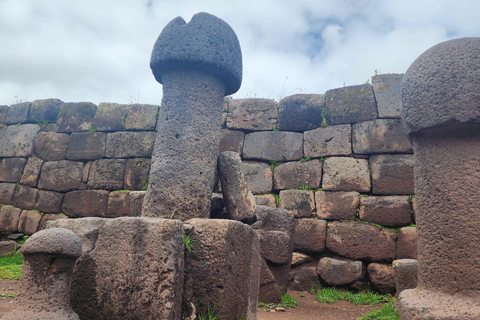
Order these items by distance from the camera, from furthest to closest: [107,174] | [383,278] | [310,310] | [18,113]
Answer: [18,113] → [107,174] → [383,278] → [310,310]

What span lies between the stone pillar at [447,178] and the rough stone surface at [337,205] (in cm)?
366

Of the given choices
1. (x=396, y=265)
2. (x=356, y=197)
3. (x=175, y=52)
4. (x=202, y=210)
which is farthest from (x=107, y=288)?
(x=356, y=197)

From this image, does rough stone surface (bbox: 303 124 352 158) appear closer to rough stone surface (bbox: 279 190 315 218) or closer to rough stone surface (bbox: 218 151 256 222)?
rough stone surface (bbox: 279 190 315 218)

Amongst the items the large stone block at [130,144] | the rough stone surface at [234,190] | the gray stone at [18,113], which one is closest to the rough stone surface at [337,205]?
the rough stone surface at [234,190]

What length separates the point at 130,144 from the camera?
7.25 metres

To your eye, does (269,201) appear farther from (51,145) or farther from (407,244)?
(51,145)

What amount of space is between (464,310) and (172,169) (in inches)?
87.5

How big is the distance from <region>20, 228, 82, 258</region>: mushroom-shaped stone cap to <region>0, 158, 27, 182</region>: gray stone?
6.43 m

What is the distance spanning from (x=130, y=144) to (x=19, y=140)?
2635mm

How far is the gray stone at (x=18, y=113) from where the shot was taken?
8.13 m

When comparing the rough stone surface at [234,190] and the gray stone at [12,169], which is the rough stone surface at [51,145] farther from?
the rough stone surface at [234,190]

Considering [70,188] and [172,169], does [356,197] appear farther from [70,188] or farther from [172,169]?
[70,188]

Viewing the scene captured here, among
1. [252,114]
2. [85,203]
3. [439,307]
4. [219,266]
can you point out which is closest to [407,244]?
[252,114]

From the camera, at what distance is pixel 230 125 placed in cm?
708
